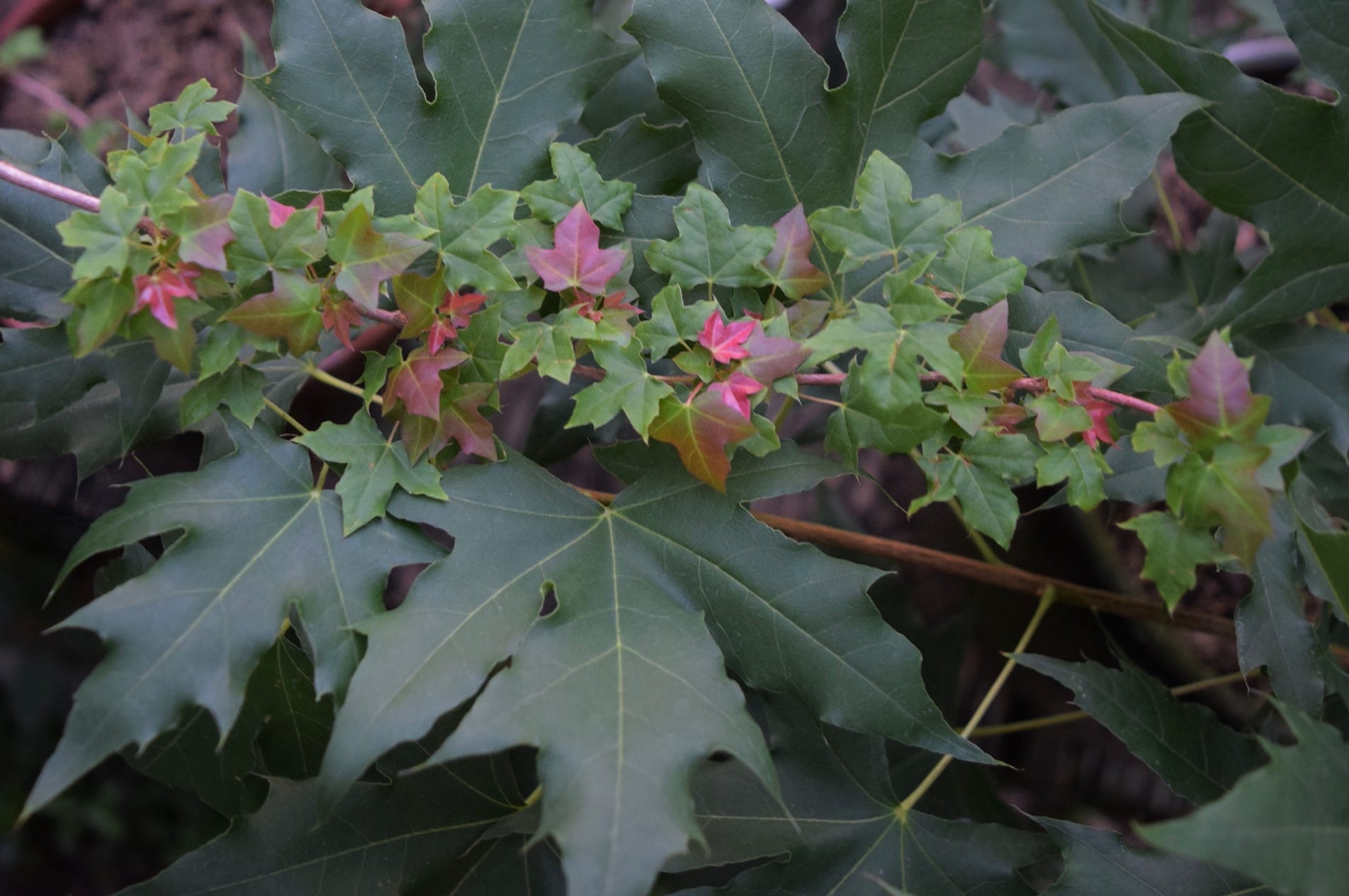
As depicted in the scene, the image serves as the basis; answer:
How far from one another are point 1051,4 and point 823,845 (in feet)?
2.91

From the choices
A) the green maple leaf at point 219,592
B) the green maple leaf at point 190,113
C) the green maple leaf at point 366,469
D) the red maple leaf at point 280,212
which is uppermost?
the green maple leaf at point 190,113

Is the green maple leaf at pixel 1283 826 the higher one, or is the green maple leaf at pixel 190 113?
the green maple leaf at pixel 190 113

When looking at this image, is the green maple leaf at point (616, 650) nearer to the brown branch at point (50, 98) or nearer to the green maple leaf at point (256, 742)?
the green maple leaf at point (256, 742)

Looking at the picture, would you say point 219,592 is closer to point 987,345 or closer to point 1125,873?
point 987,345

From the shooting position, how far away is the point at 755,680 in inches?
24.9

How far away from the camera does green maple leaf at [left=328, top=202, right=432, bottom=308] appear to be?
56 centimetres

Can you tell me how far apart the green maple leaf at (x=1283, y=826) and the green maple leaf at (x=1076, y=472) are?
6.3 inches

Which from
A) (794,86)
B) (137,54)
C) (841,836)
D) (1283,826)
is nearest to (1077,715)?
(841,836)

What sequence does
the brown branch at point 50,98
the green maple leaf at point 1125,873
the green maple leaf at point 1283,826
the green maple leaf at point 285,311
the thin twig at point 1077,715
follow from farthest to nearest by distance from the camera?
the brown branch at point 50,98, the thin twig at point 1077,715, the green maple leaf at point 1125,873, the green maple leaf at point 285,311, the green maple leaf at point 1283,826

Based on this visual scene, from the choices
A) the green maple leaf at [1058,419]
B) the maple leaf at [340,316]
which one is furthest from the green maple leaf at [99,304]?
the green maple leaf at [1058,419]

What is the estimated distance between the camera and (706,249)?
24.7 inches

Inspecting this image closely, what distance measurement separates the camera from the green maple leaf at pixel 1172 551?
0.53 meters

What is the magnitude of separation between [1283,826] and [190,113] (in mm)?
791

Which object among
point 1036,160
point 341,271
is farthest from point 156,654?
point 1036,160
